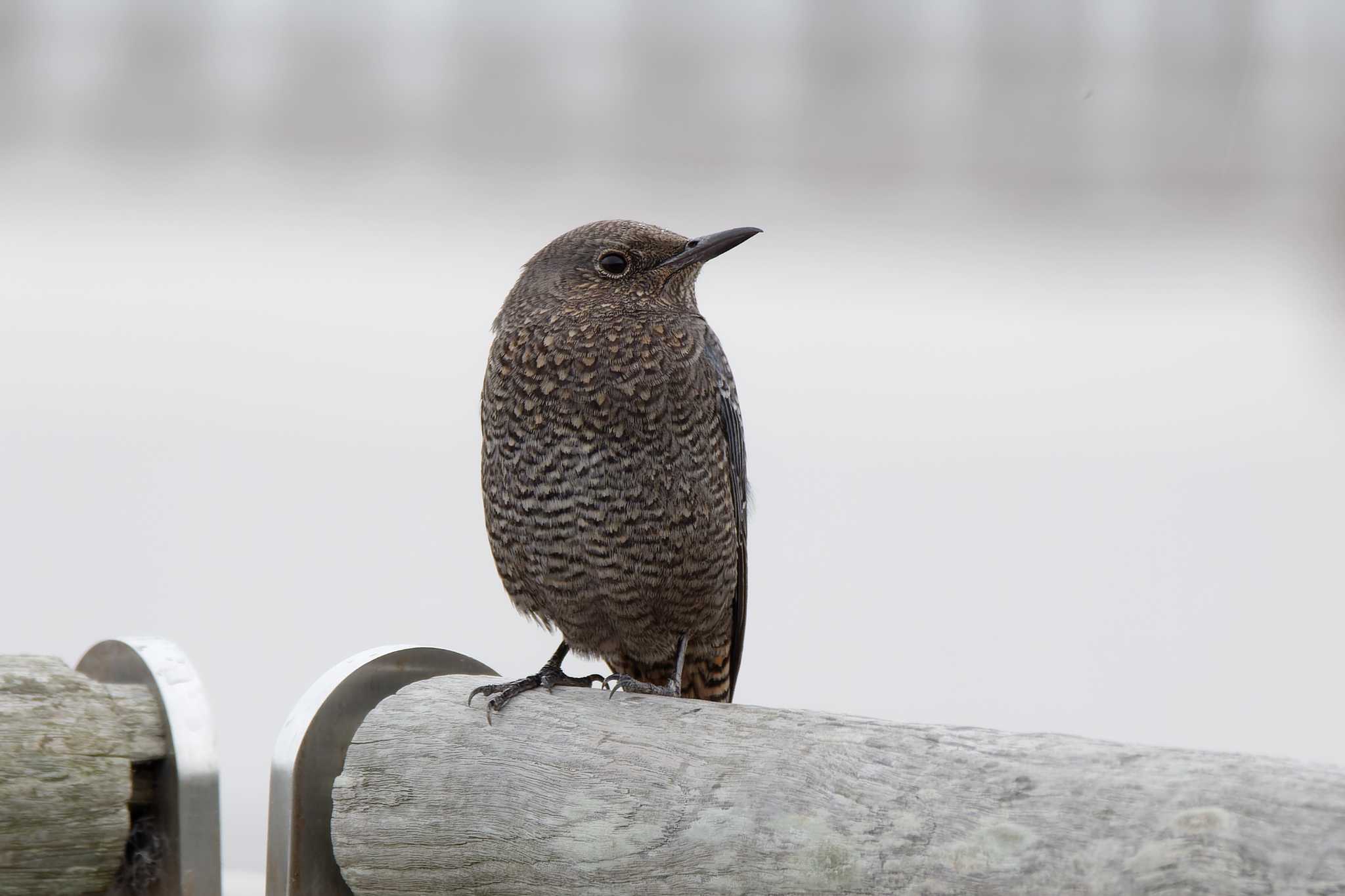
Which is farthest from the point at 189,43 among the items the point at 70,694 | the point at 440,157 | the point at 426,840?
the point at 426,840

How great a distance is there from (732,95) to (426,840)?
11.5 ft

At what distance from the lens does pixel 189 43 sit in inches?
171

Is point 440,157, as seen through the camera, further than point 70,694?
Yes

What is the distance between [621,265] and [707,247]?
13cm

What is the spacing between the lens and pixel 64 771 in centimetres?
144

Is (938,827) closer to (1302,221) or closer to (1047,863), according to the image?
(1047,863)

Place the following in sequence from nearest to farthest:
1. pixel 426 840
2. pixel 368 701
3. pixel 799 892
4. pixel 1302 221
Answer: pixel 799 892 < pixel 426 840 < pixel 368 701 < pixel 1302 221

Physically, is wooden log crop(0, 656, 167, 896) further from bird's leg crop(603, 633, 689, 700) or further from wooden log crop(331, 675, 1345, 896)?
bird's leg crop(603, 633, 689, 700)

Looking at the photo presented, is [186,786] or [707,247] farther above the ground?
[707,247]

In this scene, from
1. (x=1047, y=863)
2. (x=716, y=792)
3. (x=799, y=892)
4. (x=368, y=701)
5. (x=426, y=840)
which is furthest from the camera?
(x=368, y=701)

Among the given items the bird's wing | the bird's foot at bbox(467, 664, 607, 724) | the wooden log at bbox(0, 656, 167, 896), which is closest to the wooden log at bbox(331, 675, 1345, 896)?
the bird's foot at bbox(467, 664, 607, 724)

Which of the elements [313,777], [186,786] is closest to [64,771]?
[186,786]

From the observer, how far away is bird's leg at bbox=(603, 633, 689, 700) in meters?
1.53

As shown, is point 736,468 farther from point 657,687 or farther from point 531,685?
point 531,685
